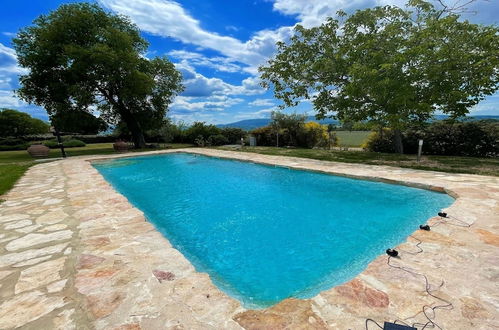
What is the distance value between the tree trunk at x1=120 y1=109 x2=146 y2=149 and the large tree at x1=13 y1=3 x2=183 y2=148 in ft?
6.10

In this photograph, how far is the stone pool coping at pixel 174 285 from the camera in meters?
1.82

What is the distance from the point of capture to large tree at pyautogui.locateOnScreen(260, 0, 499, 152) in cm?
878

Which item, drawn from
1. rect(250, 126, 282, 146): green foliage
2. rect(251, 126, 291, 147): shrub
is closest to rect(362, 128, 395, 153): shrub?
rect(251, 126, 291, 147): shrub

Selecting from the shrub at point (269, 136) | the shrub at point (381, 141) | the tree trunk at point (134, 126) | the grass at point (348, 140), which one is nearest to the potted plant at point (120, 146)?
the tree trunk at point (134, 126)

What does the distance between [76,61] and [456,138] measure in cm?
2089

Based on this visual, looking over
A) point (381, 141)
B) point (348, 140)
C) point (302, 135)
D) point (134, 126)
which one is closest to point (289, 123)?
point (302, 135)

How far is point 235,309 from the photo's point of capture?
196 cm

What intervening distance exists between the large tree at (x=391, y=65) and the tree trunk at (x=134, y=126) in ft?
37.6

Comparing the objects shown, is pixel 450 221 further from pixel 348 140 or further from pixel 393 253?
pixel 348 140

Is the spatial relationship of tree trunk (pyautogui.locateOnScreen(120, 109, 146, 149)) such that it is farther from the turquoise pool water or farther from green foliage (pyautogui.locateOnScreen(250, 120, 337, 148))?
the turquoise pool water

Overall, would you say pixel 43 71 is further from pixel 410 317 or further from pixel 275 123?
pixel 410 317

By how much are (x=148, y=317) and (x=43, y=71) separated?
20115mm

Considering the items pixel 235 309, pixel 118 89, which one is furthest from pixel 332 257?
pixel 118 89

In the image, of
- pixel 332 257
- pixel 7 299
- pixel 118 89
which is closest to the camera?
pixel 7 299
